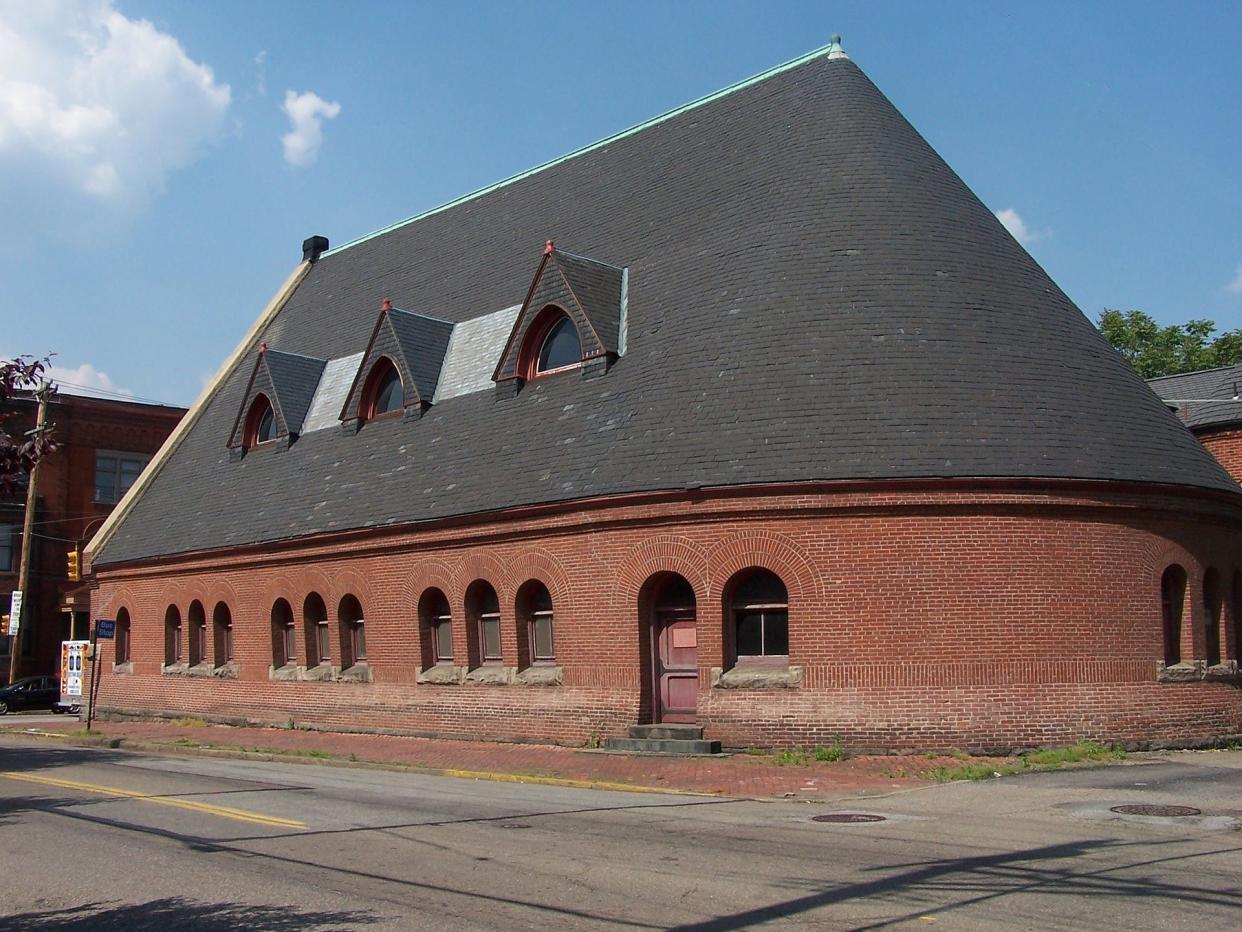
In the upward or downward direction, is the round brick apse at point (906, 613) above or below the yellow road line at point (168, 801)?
above

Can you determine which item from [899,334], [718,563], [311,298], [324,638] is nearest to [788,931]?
[718,563]

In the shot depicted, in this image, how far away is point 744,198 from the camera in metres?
23.5

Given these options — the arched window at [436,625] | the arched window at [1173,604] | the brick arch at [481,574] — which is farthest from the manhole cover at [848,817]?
the arched window at [436,625]

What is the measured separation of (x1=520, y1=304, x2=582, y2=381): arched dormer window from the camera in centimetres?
2378

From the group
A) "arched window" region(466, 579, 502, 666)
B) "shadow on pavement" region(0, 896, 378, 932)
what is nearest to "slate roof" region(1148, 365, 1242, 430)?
"arched window" region(466, 579, 502, 666)

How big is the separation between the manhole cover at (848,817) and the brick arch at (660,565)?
6.06 m

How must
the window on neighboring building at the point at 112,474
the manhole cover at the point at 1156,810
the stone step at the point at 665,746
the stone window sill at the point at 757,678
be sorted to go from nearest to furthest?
the manhole cover at the point at 1156,810 < the stone window sill at the point at 757,678 < the stone step at the point at 665,746 < the window on neighboring building at the point at 112,474

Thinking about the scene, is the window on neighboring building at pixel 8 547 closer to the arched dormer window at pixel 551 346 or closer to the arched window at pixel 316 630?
the arched window at pixel 316 630

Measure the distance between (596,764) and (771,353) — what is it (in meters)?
6.72

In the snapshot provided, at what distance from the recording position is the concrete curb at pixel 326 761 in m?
16.2

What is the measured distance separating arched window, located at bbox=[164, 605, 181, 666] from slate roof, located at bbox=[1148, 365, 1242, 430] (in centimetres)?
2365

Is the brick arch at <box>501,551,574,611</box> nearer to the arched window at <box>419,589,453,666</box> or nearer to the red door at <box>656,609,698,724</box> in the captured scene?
the red door at <box>656,609,698,724</box>

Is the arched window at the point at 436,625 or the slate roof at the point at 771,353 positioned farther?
the arched window at the point at 436,625

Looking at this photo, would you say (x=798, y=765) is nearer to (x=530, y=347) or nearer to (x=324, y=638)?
(x=530, y=347)
